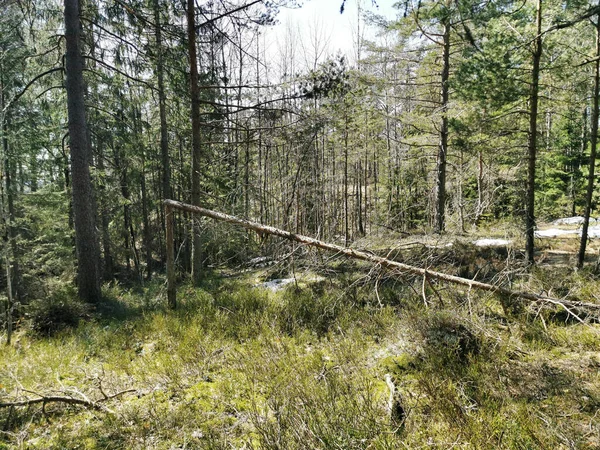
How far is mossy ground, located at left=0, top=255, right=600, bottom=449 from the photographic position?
9.00ft

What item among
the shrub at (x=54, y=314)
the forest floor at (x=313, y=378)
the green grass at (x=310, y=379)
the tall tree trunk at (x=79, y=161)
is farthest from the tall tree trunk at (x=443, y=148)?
the shrub at (x=54, y=314)

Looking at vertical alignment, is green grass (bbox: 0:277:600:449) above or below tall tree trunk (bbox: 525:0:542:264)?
below

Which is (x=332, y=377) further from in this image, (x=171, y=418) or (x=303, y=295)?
(x=303, y=295)

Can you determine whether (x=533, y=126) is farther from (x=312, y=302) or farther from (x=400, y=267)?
(x=312, y=302)

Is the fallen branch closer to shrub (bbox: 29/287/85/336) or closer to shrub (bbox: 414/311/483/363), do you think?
shrub (bbox: 29/287/85/336)

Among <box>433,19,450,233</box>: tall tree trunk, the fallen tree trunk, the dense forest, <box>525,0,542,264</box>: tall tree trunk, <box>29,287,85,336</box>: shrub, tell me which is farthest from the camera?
<box>433,19,450,233</box>: tall tree trunk

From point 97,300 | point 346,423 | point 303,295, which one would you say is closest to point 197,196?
point 97,300

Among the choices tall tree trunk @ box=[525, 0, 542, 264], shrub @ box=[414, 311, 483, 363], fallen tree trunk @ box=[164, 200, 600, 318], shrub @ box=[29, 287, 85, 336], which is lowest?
shrub @ box=[29, 287, 85, 336]

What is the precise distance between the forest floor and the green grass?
0.8 inches

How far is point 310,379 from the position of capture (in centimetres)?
374

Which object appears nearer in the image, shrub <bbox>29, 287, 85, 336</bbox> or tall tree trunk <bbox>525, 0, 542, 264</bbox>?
shrub <bbox>29, 287, 85, 336</bbox>

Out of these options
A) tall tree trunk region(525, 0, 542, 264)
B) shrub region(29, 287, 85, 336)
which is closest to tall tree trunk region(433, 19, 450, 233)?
tall tree trunk region(525, 0, 542, 264)

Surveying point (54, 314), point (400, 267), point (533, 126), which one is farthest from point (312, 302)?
point (533, 126)

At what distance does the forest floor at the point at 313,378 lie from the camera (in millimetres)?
2756
